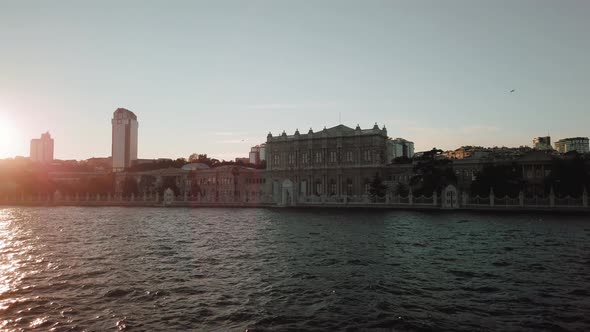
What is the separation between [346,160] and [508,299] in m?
83.5

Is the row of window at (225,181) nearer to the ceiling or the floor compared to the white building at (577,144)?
nearer to the floor

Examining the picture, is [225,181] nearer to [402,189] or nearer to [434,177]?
[402,189]

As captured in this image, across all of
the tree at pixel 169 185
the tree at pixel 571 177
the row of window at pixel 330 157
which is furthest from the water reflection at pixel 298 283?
the tree at pixel 169 185

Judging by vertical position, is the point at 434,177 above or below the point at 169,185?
below

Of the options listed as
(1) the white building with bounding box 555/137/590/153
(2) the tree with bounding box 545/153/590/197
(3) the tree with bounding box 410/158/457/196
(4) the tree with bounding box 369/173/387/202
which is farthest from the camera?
(1) the white building with bounding box 555/137/590/153

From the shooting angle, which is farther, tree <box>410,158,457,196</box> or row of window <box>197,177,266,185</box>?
row of window <box>197,177,266,185</box>

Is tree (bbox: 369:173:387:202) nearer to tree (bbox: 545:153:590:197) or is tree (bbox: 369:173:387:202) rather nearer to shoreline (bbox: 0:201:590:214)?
shoreline (bbox: 0:201:590:214)

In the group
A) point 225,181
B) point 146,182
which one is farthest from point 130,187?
point 225,181

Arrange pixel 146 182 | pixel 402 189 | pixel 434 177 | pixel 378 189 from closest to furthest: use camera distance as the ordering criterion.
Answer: pixel 434 177, pixel 378 189, pixel 402 189, pixel 146 182

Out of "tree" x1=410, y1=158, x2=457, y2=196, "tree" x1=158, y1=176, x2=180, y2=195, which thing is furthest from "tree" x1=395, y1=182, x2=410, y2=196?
"tree" x1=158, y1=176, x2=180, y2=195

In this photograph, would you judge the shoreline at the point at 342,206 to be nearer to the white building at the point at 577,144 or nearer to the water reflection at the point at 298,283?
the water reflection at the point at 298,283

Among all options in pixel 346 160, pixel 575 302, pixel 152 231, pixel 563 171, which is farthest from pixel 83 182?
pixel 575 302

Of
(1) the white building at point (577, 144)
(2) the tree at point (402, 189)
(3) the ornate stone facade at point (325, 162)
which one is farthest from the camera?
(1) the white building at point (577, 144)

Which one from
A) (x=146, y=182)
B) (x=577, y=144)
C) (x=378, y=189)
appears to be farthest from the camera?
(x=577, y=144)
